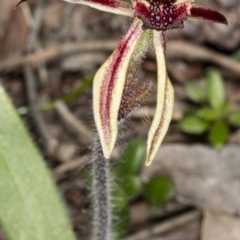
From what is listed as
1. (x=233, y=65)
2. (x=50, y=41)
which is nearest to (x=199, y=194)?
(x=233, y=65)

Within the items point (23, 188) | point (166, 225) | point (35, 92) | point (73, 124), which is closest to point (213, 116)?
point (166, 225)

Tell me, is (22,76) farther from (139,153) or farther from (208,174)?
(208,174)

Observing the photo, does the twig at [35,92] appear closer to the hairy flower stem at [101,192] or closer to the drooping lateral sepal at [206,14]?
the hairy flower stem at [101,192]

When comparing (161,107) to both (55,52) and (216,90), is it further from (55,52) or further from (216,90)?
(55,52)

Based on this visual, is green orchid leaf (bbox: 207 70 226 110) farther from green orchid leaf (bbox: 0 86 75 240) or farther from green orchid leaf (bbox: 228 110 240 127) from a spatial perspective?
green orchid leaf (bbox: 0 86 75 240)

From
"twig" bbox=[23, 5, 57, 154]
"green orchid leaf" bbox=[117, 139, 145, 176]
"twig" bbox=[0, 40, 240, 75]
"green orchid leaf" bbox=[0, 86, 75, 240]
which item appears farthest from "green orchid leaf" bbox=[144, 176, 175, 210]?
"twig" bbox=[0, 40, 240, 75]
